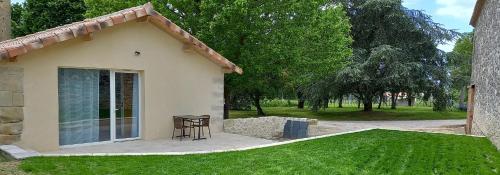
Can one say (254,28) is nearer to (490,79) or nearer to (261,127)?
(261,127)

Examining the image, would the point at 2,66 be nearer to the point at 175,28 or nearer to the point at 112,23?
the point at 112,23

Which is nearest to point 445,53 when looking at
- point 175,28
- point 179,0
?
point 179,0

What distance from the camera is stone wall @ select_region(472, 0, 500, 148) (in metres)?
11.4

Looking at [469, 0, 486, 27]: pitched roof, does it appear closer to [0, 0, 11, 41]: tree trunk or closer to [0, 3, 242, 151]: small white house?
[0, 3, 242, 151]: small white house

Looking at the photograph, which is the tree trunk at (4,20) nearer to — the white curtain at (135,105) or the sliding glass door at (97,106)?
the sliding glass door at (97,106)

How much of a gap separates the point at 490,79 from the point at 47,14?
2499 cm

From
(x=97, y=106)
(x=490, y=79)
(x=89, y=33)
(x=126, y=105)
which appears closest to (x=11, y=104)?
(x=97, y=106)

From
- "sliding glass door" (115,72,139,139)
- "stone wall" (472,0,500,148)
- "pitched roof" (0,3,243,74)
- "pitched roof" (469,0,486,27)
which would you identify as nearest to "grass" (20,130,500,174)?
"stone wall" (472,0,500,148)

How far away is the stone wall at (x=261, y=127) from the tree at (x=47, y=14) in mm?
16846

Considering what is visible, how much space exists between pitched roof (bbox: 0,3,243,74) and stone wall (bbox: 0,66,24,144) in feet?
1.47

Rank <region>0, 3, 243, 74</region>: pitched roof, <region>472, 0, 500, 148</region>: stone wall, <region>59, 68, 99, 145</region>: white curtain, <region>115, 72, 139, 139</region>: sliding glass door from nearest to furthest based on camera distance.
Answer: <region>0, 3, 243, 74</region>: pitched roof → <region>59, 68, 99, 145</region>: white curtain → <region>115, 72, 139, 139</region>: sliding glass door → <region>472, 0, 500, 148</region>: stone wall

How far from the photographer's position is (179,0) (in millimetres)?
16969

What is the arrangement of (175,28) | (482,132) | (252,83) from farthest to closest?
1. (252,83)
2. (482,132)
3. (175,28)

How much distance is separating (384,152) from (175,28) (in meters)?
6.51
